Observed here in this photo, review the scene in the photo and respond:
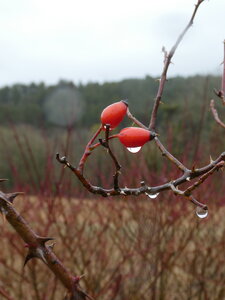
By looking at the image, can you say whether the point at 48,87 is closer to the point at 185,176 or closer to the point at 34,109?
the point at 34,109

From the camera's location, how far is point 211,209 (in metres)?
4.35

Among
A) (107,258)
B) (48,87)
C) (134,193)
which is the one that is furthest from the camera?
(48,87)

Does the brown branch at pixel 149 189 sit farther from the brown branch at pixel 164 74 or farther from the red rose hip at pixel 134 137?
the brown branch at pixel 164 74

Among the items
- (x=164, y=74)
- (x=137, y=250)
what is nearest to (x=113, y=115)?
(x=164, y=74)

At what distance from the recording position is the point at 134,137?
0.92 meters

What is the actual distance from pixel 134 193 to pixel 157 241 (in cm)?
272

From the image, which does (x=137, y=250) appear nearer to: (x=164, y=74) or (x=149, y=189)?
(x=164, y=74)

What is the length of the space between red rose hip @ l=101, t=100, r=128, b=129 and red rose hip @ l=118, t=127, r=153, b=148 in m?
0.03

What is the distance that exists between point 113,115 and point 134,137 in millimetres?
61

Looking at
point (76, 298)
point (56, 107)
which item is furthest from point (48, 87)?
point (76, 298)

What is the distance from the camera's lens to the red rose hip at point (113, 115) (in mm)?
941

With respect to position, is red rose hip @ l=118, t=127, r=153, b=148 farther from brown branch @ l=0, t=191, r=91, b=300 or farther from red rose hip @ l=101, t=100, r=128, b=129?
brown branch @ l=0, t=191, r=91, b=300

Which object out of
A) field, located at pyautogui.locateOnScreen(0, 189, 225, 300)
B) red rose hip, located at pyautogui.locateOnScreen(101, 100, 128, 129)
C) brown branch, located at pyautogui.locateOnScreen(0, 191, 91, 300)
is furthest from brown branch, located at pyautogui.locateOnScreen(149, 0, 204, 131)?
field, located at pyautogui.locateOnScreen(0, 189, 225, 300)

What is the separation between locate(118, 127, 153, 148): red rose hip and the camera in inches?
36.1
